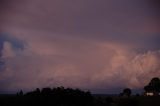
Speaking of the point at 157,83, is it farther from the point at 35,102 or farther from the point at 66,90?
the point at 35,102

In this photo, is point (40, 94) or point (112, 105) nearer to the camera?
point (40, 94)

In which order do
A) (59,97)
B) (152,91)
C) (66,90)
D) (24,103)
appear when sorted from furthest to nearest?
(152,91) → (66,90) → (59,97) → (24,103)

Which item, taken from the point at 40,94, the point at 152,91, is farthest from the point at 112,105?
the point at 152,91

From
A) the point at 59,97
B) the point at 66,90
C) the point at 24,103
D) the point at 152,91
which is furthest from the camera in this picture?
the point at 152,91

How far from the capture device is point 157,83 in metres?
132

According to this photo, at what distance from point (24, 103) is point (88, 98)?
14.9m

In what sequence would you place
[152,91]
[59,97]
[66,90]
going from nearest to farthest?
1. [59,97]
2. [66,90]
3. [152,91]

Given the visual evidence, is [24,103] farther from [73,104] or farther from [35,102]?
[73,104]

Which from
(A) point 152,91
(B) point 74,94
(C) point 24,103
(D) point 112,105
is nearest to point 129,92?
(A) point 152,91

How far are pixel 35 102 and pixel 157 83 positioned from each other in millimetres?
70388

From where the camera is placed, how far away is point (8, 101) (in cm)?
7038

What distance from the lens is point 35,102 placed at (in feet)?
236

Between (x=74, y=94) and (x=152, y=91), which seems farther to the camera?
(x=152, y=91)

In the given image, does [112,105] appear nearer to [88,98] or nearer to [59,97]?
[88,98]
